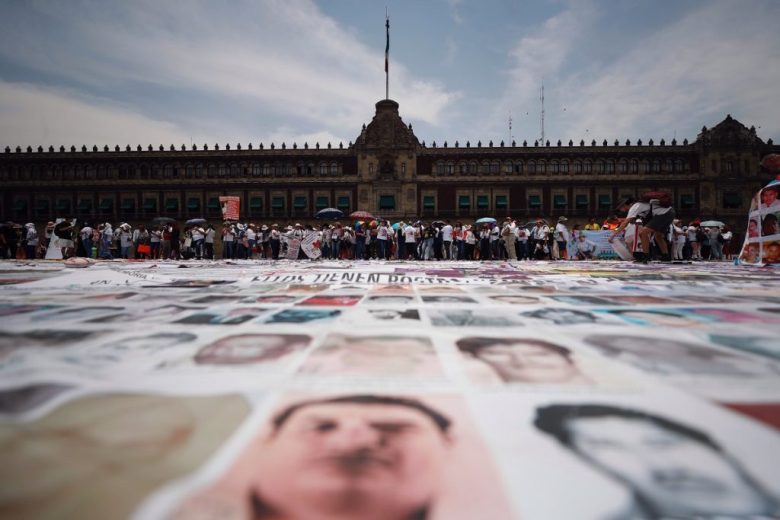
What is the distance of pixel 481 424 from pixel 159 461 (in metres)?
0.70

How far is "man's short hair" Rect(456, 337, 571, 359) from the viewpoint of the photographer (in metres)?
1.54

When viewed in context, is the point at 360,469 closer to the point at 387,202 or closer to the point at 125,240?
the point at 125,240

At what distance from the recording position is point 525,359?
56.8 inches

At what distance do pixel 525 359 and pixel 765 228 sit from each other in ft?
31.3

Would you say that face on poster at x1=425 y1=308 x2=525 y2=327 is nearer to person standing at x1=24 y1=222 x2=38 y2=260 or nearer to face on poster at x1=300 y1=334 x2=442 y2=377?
face on poster at x1=300 y1=334 x2=442 y2=377

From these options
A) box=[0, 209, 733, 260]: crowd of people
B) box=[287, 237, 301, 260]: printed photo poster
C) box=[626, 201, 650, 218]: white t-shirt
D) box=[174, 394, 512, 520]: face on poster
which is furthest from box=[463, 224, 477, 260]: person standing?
box=[174, 394, 512, 520]: face on poster

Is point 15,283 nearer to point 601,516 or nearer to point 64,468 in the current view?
point 64,468

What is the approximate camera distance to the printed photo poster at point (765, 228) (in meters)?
7.54

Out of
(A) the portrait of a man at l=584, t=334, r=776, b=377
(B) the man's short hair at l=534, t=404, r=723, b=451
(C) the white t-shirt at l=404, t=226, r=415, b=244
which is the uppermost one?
(C) the white t-shirt at l=404, t=226, r=415, b=244

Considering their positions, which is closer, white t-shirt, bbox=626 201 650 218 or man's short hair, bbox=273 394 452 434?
man's short hair, bbox=273 394 452 434

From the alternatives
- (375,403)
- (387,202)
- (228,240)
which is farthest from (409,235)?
(387,202)

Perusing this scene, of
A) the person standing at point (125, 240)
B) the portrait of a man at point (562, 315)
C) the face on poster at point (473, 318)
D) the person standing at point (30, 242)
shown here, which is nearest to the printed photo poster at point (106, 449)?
the face on poster at point (473, 318)

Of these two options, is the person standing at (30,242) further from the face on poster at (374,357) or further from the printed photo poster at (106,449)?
the printed photo poster at (106,449)

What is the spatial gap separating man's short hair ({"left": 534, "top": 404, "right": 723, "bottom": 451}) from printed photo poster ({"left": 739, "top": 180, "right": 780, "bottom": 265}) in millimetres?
9328
